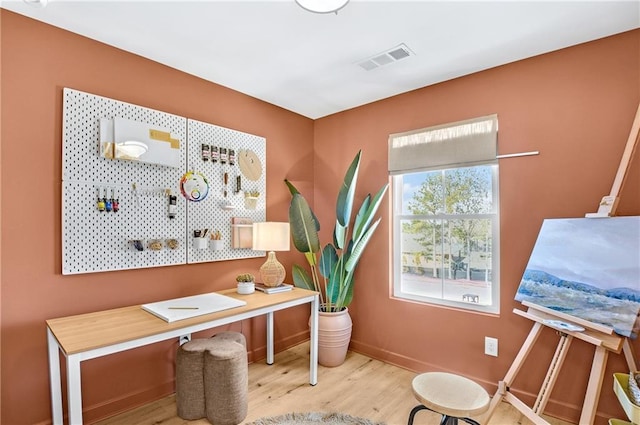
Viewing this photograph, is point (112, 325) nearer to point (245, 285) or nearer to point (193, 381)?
point (193, 381)

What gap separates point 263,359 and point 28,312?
1.83m

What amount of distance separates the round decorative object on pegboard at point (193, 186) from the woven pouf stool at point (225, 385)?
3.60 ft

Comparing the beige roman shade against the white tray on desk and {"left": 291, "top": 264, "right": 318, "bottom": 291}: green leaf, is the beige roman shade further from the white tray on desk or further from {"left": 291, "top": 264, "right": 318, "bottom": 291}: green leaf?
the white tray on desk

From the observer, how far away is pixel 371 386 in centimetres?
257

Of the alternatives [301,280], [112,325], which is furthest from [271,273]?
[112,325]

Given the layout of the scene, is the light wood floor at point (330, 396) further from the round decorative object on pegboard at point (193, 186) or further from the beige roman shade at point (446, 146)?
the beige roman shade at point (446, 146)

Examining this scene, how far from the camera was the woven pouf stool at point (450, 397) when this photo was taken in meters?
1.47

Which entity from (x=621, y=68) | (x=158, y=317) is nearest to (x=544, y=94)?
(x=621, y=68)

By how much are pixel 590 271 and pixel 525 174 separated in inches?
31.8

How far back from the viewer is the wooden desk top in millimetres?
1545

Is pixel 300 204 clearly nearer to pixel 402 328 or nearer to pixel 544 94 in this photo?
pixel 402 328

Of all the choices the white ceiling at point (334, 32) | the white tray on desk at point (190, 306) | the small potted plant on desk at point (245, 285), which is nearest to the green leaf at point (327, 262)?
the small potted plant on desk at point (245, 285)

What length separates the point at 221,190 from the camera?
2.77 meters

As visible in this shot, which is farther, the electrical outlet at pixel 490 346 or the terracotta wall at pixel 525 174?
the electrical outlet at pixel 490 346
